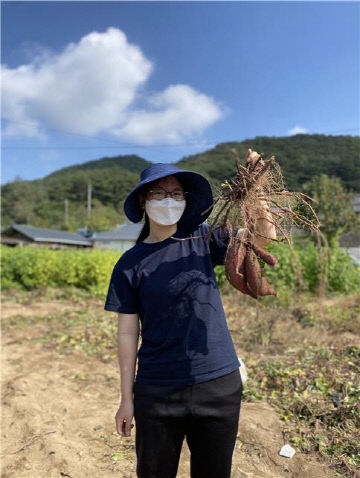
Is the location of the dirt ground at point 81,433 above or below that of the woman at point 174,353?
below

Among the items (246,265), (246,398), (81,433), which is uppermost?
(246,265)

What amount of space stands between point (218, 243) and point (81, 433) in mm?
2463

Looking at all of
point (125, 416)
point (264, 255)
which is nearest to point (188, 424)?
point (125, 416)

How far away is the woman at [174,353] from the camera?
137cm

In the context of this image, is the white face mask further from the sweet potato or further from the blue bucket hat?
the sweet potato

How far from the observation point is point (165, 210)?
1.57 m

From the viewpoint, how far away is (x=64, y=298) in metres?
9.66

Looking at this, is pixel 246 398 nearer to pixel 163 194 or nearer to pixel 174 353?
pixel 174 353

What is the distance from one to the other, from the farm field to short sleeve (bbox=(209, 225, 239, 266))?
65.0 inches

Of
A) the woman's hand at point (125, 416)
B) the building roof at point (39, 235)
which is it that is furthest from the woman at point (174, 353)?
the building roof at point (39, 235)

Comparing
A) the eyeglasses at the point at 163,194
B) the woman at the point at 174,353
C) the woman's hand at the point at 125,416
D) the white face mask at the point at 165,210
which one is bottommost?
the woman's hand at the point at 125,416

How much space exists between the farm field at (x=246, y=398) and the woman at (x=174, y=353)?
4.00 ft

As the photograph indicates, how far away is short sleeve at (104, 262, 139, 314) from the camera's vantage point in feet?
4.90

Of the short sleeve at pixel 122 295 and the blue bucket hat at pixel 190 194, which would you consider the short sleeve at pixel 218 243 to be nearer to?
the blue bucket hat at pixel 190 194
